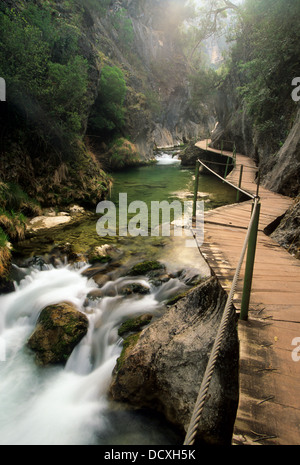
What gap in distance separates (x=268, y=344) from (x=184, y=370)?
4.10 feet

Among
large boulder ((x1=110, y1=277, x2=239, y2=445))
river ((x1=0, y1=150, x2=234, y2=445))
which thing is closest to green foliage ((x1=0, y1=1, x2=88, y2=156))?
river ((x1=0, y1=150, x2=234, y2=445))

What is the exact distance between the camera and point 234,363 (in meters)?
3.21

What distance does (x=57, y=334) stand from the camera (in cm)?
461

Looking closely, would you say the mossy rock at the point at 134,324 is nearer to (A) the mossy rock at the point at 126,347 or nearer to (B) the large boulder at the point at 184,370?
(A) the mossy rock at the point at 126,347

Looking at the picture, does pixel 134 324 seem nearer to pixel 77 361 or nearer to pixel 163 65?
pixel 77 361

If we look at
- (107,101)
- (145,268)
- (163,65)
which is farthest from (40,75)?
(163,65)

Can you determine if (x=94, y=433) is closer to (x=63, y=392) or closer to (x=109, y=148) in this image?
(x=63, y=392)

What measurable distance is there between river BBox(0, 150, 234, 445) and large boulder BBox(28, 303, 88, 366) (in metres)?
0.14

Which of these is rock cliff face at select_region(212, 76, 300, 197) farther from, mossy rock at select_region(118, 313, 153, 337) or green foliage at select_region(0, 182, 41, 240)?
green foliage at select_region(0, 182, 41, 240)

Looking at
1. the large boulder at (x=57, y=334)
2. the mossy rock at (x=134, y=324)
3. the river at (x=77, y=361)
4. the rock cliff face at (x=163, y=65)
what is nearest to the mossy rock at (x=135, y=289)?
the river at (x=77, y=361)

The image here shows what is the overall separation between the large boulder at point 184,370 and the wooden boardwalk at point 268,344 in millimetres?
534

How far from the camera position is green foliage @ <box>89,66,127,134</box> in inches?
852

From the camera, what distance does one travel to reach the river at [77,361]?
3.53 m

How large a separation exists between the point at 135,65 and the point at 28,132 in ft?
152
